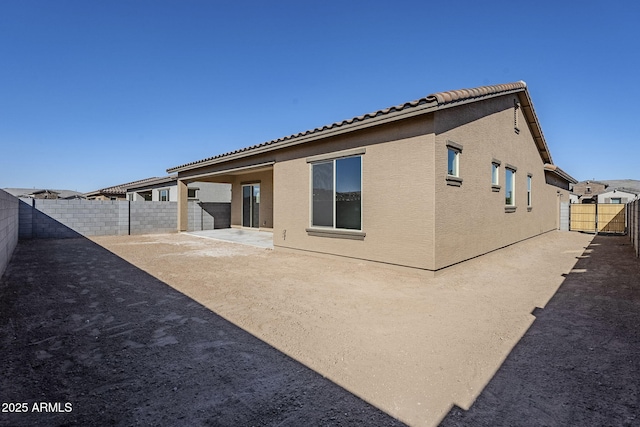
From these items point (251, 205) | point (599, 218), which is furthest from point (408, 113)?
point (599, 218)

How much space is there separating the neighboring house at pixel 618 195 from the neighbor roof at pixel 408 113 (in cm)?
3798

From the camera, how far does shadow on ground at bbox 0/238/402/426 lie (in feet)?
7.00

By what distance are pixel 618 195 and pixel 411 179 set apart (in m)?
49.1

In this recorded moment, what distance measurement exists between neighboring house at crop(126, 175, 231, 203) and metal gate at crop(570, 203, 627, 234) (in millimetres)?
22304

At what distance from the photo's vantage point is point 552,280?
6.48 m

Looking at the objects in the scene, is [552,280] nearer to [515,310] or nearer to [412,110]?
[515,310]

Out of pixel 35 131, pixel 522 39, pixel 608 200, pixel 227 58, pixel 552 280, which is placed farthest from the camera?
pixel 608 200

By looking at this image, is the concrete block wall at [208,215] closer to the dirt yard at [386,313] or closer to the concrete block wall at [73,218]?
the concrete block wall at [73,218]

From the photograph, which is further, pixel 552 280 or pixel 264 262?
pixel 264 262

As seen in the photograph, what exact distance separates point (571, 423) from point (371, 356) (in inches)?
Result: 62.0

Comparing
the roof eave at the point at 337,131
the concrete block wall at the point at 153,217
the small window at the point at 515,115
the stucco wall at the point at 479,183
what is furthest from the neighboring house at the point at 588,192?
the concrete block wall at the point at 153,217

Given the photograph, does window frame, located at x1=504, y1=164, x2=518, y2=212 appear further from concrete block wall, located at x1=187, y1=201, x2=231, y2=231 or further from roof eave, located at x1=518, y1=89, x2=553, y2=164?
concrete block wall, located at x1=187, y1=201, x2=231, y2=231

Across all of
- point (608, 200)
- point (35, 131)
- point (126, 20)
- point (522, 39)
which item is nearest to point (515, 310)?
point (522, 39)

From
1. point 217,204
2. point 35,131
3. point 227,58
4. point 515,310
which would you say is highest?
point 227,58
